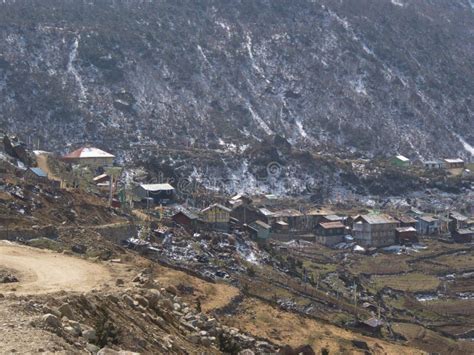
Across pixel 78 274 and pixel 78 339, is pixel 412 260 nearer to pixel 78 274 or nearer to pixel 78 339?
pixel 78 274

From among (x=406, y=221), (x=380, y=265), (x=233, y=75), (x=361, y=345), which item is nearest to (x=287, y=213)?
(x=406, y=221)

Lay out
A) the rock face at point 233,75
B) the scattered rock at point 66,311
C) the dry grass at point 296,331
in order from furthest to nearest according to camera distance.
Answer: the rock face at point 233,75 < the dry grass at point 296,331 < the scattered rock at point 66,311

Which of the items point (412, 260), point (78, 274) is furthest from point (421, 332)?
point (78, 274)

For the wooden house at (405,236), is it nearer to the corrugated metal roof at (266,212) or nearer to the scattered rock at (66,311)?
the corrugated metal roof at (266,212)

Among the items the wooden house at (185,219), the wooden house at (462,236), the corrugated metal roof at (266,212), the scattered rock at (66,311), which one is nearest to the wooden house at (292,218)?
the corrugated metal roof at (266,212)

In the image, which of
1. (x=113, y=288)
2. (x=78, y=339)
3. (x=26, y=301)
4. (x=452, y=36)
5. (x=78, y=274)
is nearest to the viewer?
(x=78, y=339)

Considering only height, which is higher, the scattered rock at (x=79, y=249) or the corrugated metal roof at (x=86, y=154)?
the corrugated metal roof at (x=86, y=154)
